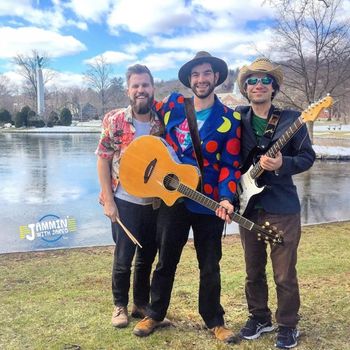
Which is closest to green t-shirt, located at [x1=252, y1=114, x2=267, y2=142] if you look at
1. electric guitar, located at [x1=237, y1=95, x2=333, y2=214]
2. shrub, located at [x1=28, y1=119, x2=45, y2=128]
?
electric guitar, located at [x1=237, y1=95, x2=333, y2=214]

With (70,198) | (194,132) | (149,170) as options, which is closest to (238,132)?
(194,132)

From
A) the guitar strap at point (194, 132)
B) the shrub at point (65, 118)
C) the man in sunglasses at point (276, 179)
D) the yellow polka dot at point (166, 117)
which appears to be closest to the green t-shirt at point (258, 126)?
the man in sunglasses at point (276, 179)

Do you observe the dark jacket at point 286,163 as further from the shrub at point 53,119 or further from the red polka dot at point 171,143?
the shrub at point 53,119

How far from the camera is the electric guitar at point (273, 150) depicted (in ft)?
9.71

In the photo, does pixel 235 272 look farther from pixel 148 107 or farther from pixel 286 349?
pixel 148 107

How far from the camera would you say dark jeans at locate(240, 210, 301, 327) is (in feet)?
10.5

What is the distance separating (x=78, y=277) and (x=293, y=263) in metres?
2.85

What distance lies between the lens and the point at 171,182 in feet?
10.6

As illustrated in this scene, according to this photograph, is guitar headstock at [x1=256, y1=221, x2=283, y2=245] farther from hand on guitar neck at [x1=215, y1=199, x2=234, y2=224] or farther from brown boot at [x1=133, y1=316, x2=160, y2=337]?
brown boot at [x1=133, y1=316, x2=160, y2=337]

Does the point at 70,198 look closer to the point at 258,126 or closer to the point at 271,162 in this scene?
the point at 258,126

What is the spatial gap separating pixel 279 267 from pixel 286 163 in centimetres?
79

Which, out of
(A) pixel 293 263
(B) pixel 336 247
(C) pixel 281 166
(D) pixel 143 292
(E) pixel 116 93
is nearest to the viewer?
(C) pixel 281 166

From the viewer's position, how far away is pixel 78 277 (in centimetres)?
519

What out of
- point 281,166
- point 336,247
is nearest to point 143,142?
point 281,166
